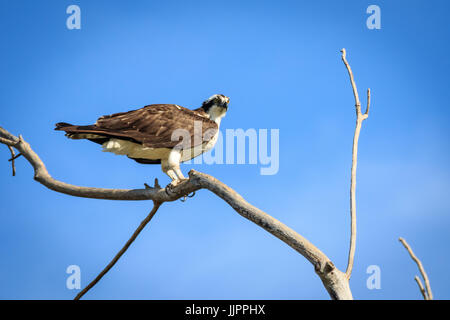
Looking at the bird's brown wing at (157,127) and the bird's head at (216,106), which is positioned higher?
the bird's head at (216,106)

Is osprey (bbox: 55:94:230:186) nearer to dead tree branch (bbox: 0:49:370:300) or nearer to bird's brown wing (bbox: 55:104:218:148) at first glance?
bird's brown wing (bbox: 55:104:218:148)

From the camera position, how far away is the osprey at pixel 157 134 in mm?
7570

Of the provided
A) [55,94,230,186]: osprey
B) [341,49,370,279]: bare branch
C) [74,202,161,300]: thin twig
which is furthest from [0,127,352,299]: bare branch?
[55,94,230,186]: osprey

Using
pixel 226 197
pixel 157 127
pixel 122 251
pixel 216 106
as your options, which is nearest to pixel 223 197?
pixel 226 197

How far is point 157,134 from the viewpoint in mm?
7859

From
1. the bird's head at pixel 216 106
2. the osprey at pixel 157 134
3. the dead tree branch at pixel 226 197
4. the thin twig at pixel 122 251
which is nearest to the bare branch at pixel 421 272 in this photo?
the dead tree branch at pixel 226 197

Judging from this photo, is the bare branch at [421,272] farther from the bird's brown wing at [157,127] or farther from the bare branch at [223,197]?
the bird's brown wing at [157,127]

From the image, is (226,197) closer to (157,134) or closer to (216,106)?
(157,134)

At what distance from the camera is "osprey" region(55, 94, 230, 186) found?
24.8 ft

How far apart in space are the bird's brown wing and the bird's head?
31 cm

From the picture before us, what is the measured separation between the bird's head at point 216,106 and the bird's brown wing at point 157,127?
311 mm
